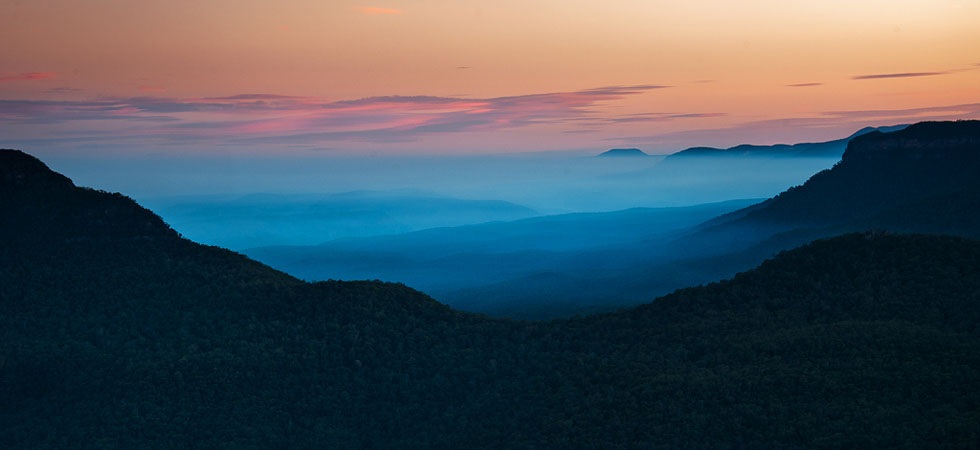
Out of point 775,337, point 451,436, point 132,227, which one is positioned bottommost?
point 451,436

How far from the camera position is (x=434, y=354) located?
60.2m

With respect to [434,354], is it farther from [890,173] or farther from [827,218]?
[890,173]

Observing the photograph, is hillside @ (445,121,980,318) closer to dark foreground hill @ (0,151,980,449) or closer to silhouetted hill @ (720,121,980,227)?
silhouetted hill @ (720,121,980,227)

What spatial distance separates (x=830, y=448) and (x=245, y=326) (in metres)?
41.9

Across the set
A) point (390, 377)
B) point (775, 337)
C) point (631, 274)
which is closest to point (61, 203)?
point (390, 377)

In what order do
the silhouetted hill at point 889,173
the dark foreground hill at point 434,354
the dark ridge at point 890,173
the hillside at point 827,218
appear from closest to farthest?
the dark foreground hill at point 434,354, the hillside at point 827,218, the silhouetted hill at point 889,173, the dark ridge at point 890,173

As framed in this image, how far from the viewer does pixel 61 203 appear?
226 feet

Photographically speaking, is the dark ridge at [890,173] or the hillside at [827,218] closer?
the hillside at [827,218]

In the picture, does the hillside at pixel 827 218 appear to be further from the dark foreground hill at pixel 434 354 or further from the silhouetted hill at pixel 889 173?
the dark foreground hill at pixel 434 354

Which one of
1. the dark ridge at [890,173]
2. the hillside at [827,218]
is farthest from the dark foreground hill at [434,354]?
the dark ridge at [890,173]

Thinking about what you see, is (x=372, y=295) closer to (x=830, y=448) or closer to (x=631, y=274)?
(x=830, y=448)

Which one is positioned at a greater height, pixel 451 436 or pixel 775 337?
pixel 775 337

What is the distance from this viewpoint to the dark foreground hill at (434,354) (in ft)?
145

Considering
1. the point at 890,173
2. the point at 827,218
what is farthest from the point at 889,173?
the point at 827,218
